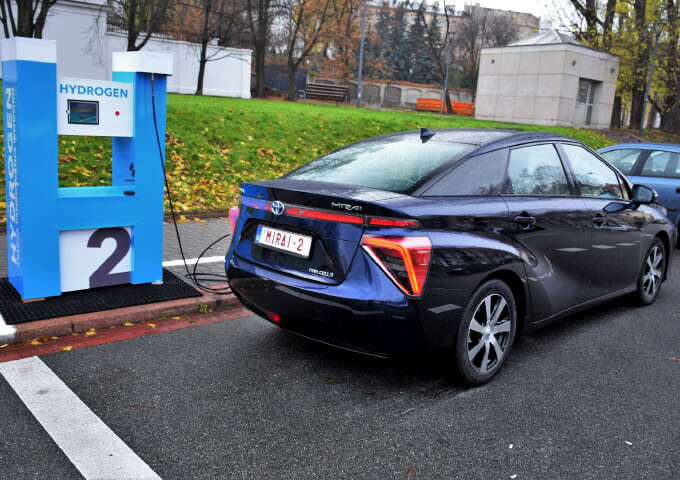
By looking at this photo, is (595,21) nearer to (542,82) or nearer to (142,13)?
(542,82)

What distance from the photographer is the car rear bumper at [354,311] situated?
3420 mm

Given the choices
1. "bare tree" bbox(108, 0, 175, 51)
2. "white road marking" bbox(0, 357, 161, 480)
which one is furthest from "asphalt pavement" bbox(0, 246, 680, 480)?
"bare tree" bbox(108, 0, 175, 51)

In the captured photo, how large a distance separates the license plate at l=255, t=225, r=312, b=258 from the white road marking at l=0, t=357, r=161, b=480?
1.42 meters

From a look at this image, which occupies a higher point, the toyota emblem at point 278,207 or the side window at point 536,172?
the side window at point 536,172

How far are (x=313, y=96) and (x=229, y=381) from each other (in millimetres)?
23666

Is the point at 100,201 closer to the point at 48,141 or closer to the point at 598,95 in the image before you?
the point at 48,141

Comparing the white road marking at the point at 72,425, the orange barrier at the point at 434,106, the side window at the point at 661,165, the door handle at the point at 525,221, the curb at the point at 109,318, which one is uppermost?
the orange barrier at the point at 434,106

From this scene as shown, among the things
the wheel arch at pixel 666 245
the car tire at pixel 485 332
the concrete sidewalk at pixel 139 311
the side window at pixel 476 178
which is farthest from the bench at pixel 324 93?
the car tire at pixel 485 332

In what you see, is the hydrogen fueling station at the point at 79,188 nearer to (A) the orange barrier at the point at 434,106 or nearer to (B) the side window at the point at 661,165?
(B) the side window at the point at 661,165

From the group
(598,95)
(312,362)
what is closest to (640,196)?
(312,362)

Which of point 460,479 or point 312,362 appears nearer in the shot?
point 460,479

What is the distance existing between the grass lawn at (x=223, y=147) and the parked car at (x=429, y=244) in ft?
16.9

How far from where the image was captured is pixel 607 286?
17.5ft

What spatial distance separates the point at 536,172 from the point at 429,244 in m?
1.57
